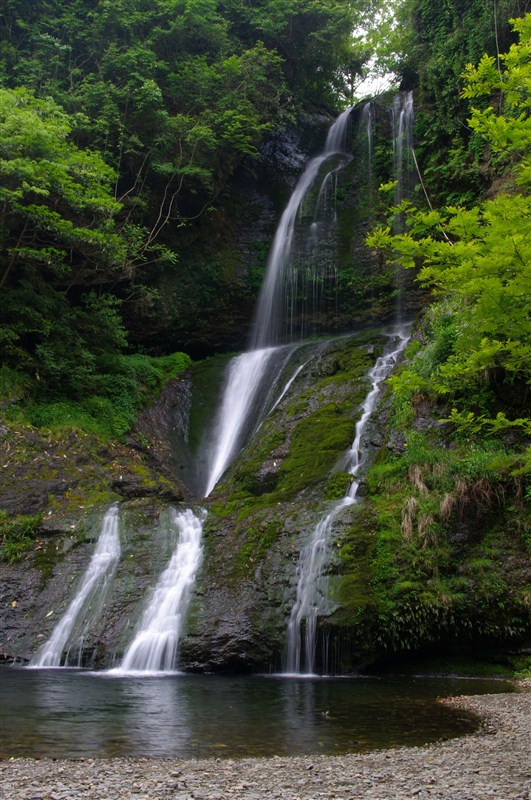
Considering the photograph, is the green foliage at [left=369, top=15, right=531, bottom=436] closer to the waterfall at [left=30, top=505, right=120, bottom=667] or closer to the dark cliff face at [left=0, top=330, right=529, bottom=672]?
the dark cliff face at [left=0, top=330, right=529, bottom=672]

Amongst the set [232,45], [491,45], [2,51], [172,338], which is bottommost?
[172,338]

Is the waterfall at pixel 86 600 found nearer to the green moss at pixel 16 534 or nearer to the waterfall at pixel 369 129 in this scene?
the green moss at pixel 16 534

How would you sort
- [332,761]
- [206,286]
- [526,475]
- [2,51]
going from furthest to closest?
[206,286] < [2,51] < [526,475] < [332,761]

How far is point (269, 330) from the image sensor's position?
2128 centimetres

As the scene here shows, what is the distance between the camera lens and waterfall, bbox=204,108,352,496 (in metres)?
18.0

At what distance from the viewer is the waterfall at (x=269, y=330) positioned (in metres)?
18.0

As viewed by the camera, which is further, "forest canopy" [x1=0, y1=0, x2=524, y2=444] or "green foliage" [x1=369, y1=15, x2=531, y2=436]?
"forest canopy" [x1=0, y1=0, x2=524, y2=444]

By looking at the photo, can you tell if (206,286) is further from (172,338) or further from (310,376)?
(310,376)

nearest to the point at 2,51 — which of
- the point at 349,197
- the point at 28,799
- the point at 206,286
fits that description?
the point at 206,286

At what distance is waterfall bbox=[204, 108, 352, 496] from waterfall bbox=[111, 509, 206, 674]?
4.68 m

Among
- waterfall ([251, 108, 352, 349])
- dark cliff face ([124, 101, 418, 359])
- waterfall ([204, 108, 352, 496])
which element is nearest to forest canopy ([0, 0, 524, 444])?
dark cliff face ([124, 101, 418, 359])

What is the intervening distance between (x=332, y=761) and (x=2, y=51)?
23421mm

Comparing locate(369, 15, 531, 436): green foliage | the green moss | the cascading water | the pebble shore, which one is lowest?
the pebble shore

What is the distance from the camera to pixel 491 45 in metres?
18.3
